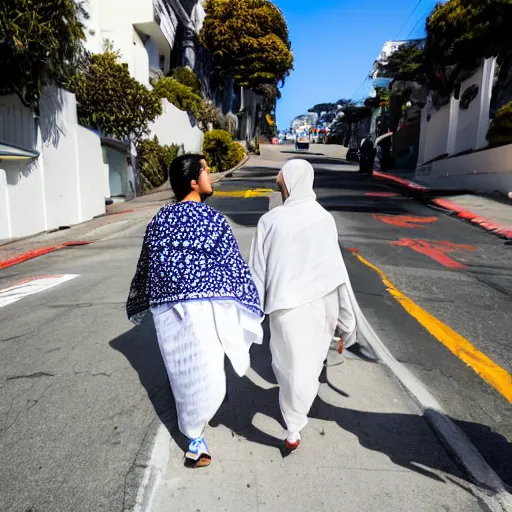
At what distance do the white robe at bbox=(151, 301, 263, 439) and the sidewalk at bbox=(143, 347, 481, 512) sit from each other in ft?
Result: 0.99

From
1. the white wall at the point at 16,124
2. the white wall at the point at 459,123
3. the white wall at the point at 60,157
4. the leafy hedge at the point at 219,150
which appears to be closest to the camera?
the white wall at the point at 16,124

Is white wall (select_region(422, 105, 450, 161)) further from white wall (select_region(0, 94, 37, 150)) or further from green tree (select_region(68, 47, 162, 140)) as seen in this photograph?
white wall (select_region(0, 94, 37, 150))

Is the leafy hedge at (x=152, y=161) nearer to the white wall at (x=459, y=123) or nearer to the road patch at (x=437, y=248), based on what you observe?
the white wall at (x=459, y=123)

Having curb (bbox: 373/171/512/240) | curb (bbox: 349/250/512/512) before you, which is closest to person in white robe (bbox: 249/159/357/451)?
curb (bbox: 349/250/512/512)

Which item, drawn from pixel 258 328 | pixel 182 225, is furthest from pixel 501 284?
pixel 182 225

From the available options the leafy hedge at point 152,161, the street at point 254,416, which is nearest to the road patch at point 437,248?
the street at point 254,416

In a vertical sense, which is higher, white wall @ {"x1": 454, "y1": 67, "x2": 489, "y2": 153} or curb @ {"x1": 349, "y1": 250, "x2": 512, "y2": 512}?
white wall @ {"x1": 454, "y1": 67, "x2": 489, "y2": 153}

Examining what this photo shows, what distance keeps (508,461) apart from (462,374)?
1.18 m

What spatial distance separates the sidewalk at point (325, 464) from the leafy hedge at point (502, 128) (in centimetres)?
1376

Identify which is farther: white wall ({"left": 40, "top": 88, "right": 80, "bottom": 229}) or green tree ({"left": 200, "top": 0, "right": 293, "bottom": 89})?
green tree ({"left": 200, "top": 0, "right": 293, "bottom": 89})

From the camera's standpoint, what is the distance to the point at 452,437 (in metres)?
2.90

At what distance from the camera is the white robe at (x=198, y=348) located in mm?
2672

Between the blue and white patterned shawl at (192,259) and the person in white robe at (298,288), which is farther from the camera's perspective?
the person in white robe at (298,288)

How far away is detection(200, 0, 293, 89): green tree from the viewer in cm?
3484
